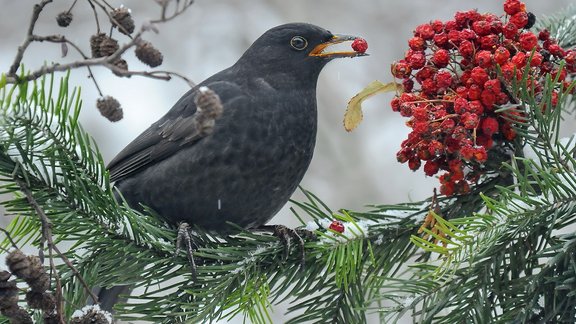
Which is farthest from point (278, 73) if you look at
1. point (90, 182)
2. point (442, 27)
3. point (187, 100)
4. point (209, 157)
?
point (90, 182)

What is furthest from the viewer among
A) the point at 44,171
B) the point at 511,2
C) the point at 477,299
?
the point at 511,2

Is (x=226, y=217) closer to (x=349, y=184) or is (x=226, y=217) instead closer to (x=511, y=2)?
(x=511, y=2)

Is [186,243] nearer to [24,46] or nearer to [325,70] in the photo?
[24,46]

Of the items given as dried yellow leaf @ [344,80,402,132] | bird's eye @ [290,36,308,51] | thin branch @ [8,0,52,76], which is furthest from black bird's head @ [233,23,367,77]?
thin branch @ [8,0,52,76]

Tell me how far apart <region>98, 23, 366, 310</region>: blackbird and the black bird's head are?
2.5 inches

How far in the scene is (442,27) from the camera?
200 centimetres

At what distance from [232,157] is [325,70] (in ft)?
23.2

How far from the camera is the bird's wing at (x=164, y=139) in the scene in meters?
2.92

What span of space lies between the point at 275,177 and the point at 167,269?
807 millimetres

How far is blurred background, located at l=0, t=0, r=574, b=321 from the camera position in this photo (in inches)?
348

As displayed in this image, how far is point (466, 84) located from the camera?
6.14ft

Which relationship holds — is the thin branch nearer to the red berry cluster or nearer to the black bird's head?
the red berry cluster

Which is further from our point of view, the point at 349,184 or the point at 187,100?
the point at 349,184

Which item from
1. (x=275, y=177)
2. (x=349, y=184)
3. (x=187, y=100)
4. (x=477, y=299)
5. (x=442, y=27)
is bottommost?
(x=477, y=299)
